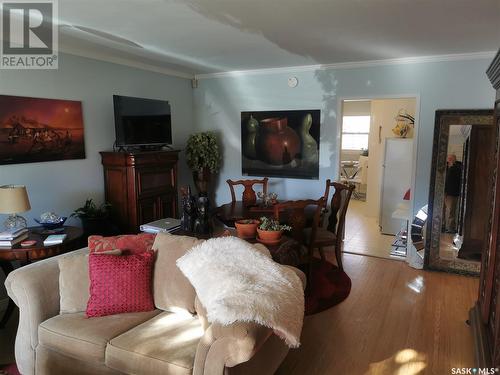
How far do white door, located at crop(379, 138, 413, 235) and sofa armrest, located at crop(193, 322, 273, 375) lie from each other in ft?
14.3

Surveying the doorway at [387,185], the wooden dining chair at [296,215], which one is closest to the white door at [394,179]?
the doorway at [387,185]

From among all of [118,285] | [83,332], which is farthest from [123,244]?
Answer: [83,332]

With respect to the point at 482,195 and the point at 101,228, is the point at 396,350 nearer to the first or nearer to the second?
the point at 482,195

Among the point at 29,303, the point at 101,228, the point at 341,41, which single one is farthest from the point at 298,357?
the point at 341,41

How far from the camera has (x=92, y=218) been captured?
379 centimetres

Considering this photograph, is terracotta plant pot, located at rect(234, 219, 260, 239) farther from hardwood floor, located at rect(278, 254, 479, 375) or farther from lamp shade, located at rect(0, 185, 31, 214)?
lamp shade, located at rect(0, 185, 31, 214)

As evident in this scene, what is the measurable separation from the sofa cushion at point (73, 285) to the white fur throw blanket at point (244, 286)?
2.01 ft

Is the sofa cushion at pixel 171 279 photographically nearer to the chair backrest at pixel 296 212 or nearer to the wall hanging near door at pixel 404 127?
the chair backrest at pixel 296 212

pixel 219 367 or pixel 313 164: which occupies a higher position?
pixel 313 164

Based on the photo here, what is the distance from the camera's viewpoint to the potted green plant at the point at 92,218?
3799 millimetres

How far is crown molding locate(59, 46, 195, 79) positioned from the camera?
380 centimetres

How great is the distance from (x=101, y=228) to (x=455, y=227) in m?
3.74

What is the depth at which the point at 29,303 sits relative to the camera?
223 cm

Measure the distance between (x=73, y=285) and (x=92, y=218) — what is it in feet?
5.17
